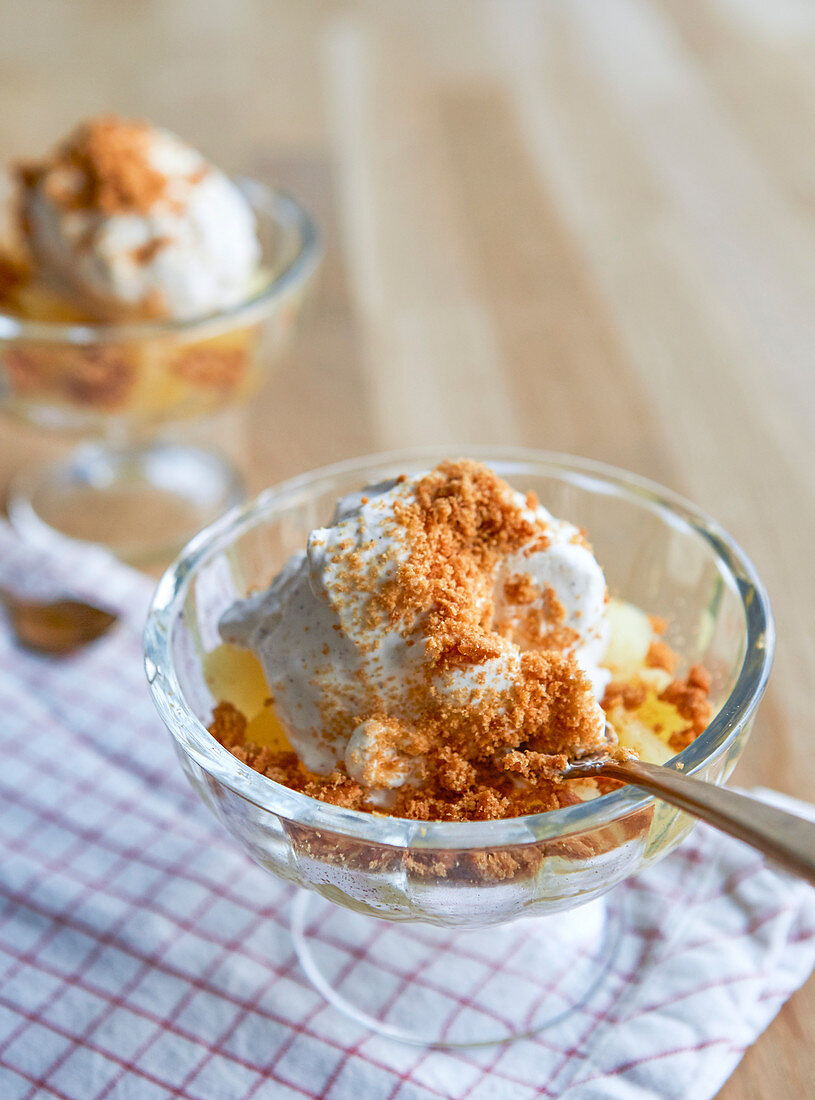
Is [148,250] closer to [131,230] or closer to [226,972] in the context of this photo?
[131,230]

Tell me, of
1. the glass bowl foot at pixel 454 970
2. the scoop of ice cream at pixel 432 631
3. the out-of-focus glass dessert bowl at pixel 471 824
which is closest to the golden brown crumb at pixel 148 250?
the out-of-focus glass dessert bowl at pixel 471 824

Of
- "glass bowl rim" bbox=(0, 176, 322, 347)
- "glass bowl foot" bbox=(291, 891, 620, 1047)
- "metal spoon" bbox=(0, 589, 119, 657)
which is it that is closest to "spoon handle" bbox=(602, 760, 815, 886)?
"glass bowl foot" bbox=(291, 891, 620, 1047)

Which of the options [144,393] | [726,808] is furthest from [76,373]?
[726,808]

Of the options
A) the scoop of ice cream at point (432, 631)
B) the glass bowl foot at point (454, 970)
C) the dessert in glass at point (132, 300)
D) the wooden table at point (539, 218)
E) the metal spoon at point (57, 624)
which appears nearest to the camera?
the scoop of ice cream at point (432, 631)

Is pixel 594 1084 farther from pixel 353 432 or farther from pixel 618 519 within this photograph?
pixel 353 432

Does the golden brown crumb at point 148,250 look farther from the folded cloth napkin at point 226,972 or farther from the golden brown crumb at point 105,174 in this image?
the folded cloth napkin at point 226,972

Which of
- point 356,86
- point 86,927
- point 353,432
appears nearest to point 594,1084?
point 86,927

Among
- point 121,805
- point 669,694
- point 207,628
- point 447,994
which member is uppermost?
point 669,694
